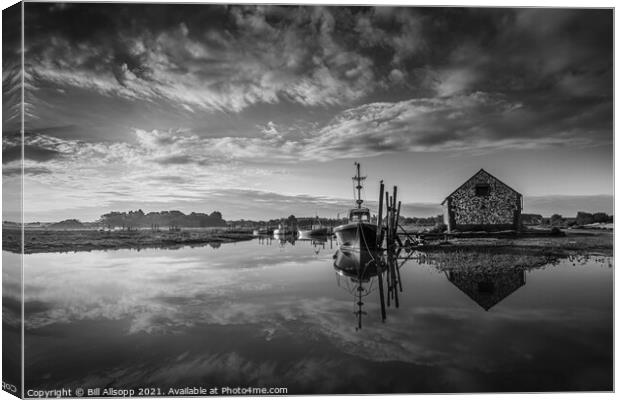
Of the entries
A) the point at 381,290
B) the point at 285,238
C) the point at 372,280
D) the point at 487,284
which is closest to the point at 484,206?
the point at 372,280

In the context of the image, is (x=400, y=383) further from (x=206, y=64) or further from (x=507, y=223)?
(x=507, y=223)

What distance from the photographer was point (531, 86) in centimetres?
891

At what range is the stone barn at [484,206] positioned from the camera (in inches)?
1316

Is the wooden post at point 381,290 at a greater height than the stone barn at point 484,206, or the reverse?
the stone barn at point 484,206

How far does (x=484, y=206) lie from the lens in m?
34.2

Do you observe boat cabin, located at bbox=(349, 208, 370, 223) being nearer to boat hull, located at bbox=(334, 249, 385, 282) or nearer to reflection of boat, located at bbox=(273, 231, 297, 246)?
boat hull, located at bbox=(334, 249, 385, 282)

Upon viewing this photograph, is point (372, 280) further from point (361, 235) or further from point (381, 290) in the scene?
point (361, 235)

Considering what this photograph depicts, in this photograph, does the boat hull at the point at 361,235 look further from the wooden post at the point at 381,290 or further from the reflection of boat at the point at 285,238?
the reflection of boat at the point at 285,238

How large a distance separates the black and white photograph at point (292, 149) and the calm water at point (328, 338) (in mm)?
48

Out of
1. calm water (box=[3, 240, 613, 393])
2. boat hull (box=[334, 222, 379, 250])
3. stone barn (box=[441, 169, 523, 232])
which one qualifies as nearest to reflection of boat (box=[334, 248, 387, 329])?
calm water (box=[3, 240, 613, 393])

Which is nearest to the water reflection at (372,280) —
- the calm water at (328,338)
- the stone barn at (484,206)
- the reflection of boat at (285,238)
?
the calm water at (328,338)

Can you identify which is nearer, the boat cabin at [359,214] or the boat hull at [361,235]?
the boat hull at [361,235]

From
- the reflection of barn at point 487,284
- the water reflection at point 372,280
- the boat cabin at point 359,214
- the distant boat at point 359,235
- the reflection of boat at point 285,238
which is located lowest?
the reflection of boat at point 285,238

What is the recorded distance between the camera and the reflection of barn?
10.7m
